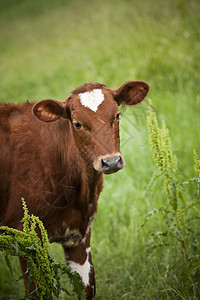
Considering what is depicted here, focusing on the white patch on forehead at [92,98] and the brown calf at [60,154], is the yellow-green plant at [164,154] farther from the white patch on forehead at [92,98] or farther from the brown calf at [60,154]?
the white patch on forehead at [92,98]

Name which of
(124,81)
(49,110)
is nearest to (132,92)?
(49,110)

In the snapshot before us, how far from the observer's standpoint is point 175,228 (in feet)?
10.6

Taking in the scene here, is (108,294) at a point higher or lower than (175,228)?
lower

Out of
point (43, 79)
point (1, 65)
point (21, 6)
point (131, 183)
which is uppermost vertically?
point (21, 6)

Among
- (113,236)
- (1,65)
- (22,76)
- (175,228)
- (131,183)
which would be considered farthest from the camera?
(1,65)

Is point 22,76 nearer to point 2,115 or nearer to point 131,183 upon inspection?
point 131,183

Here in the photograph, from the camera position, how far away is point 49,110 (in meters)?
3.14

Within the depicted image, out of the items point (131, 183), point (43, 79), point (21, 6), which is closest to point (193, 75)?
point (131, 183)

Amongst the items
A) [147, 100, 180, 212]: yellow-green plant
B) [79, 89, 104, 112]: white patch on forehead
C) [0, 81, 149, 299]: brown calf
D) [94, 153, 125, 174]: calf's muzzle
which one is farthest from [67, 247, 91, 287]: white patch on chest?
[79, 89, 104, 112]: white patch on forehead

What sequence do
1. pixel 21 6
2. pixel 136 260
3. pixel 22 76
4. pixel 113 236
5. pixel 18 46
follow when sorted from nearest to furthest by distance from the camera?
pixel 136 260, pixel 113 236, pixel 22 76, pixel 18 46, pixel 21 6

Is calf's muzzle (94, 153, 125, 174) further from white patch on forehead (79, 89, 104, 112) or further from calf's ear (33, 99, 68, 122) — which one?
calf's ear (33, 99, 68, 122)

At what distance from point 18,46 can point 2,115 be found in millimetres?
10993

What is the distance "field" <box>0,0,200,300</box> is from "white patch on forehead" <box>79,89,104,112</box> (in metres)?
0.54

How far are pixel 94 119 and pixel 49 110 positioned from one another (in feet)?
1.46
